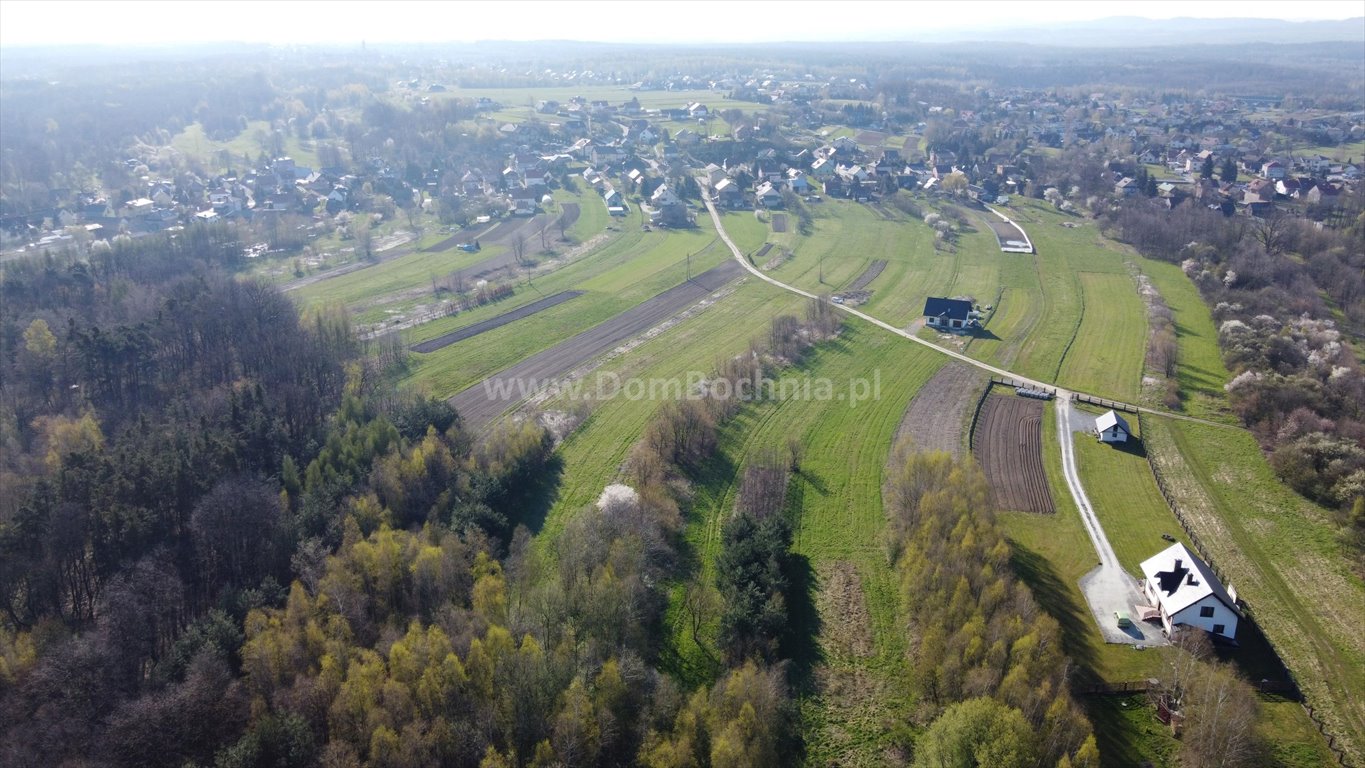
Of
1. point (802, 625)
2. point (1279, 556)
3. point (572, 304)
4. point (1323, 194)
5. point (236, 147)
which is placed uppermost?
point (236, 147)

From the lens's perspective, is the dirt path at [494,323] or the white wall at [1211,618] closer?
the white wall at [1211,618]

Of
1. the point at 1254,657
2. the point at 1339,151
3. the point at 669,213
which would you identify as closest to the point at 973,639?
the point at 1254,657

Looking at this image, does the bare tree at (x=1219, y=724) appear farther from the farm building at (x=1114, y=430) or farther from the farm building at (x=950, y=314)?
the farm building at (x=950, y=314)

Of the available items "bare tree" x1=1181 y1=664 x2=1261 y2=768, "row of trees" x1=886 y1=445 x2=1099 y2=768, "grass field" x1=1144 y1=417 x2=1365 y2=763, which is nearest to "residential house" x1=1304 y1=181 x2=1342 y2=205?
"grass field" x1=1144 y1=417 x2=1365 y2=763

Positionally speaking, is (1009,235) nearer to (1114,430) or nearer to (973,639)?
(1114,430)

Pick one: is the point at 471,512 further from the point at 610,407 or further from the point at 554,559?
the point at 610,407

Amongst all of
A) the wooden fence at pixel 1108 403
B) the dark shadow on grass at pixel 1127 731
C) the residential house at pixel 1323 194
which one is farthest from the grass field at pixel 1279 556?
the residential house at pixel 1323 194
